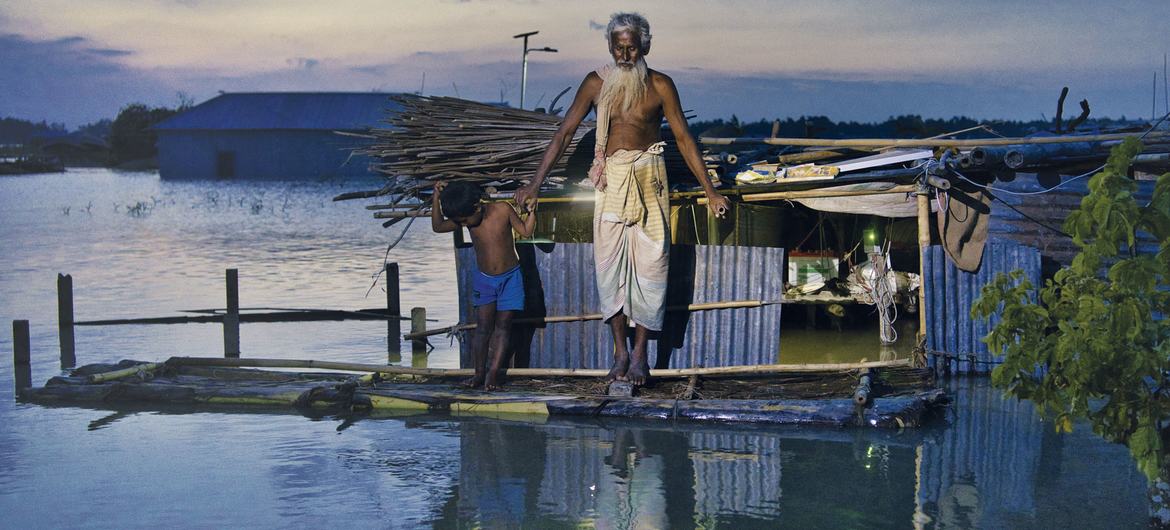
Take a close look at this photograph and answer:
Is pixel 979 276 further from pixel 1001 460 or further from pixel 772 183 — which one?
pixel 1001 460

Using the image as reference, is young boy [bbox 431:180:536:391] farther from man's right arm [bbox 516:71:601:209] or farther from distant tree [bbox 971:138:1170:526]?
distant tree [bbox 971:138:1170:526]

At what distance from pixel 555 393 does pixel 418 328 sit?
11.5 ft

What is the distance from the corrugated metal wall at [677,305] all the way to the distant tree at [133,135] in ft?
285

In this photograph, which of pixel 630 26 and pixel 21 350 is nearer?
pixel 630 26

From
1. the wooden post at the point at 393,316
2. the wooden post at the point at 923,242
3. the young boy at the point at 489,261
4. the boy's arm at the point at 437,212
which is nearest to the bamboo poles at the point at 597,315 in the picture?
the young boy at the point at 489,261

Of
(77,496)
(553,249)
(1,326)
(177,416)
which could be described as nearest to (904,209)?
(553,249)

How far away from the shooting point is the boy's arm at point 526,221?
8344mm

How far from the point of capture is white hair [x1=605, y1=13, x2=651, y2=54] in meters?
8.16

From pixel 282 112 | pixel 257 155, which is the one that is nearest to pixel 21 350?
pixel 282 112

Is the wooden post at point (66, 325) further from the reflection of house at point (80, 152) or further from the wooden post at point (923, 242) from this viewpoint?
the reflection of house at point (80, 152)

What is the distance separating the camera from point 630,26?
8164mm

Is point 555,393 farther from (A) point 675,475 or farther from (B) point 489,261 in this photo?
(A) point 675,475

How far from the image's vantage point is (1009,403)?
8.97m

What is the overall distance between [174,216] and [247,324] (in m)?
26.2
